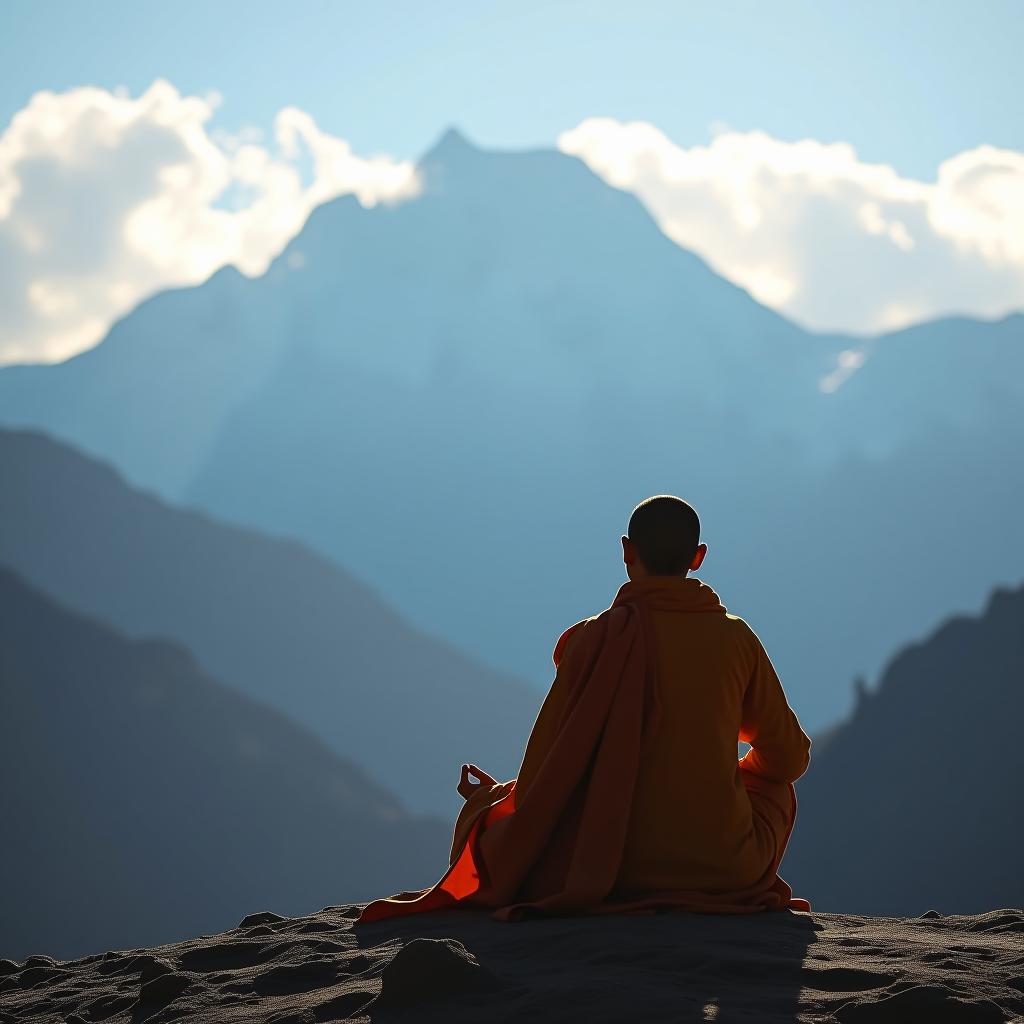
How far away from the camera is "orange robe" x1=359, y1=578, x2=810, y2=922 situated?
406cm

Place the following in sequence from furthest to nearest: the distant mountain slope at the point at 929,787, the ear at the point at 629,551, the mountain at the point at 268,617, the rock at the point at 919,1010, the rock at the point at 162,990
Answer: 1. the mountain at the point at 268,617
2. the distant mountain slope at the point at 929,787
3. the ear at the point at 629,551
4. the rock at the point at 162,990
5. the rock at the point at 919,1010

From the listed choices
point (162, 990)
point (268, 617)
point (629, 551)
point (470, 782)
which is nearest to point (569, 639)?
point (629, 551)

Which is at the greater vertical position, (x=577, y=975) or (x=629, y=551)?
(x=629, y=551)

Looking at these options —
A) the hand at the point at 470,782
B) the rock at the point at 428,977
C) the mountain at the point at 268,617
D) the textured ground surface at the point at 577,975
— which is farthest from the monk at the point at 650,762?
the mountain at the point at 268,617

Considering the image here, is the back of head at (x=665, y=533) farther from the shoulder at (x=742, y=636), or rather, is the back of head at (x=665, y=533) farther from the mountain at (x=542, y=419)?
the mountain at (x=542, y=419)

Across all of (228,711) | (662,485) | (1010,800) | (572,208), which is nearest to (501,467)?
(662,485)

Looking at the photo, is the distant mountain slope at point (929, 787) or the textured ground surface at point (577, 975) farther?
the distant mountain slope at point (929, 787)

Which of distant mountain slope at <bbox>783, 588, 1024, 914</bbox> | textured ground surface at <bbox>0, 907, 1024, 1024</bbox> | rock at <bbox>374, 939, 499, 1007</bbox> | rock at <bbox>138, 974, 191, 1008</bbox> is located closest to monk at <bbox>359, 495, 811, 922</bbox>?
textured ground surface at <bbox>0, 907, 1024, 1024</bbox>

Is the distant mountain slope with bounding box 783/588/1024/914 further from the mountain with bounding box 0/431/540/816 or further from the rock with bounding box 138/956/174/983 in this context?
the mountain with bounding box 0/431/540/816

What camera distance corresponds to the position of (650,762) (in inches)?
163

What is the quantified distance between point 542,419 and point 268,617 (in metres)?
52.3

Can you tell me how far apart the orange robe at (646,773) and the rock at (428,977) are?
0.94 meters

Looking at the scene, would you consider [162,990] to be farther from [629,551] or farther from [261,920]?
[629,551]

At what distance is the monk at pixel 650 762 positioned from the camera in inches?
160
